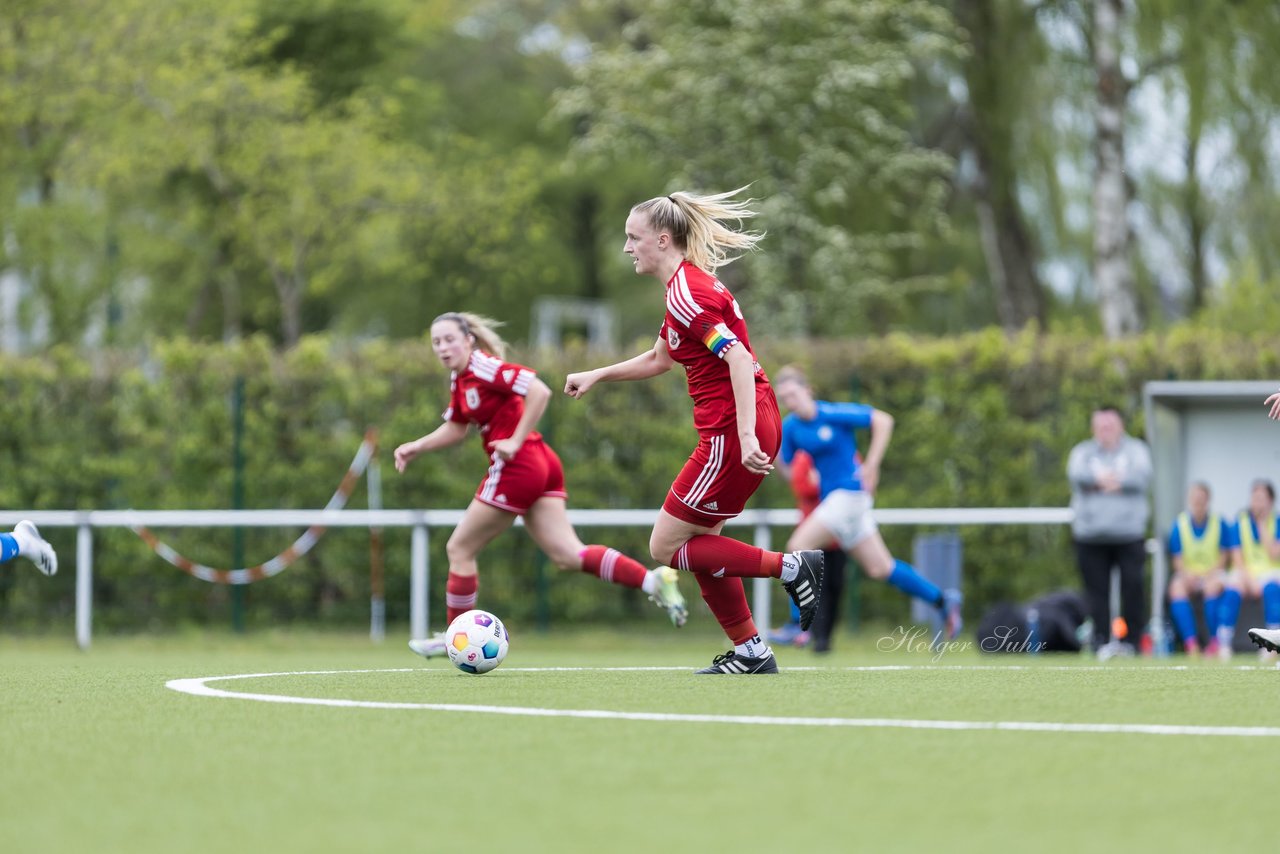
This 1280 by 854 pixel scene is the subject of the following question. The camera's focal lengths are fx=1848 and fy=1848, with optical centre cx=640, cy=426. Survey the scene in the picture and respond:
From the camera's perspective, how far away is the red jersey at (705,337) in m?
7.43

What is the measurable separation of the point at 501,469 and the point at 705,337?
2.58m

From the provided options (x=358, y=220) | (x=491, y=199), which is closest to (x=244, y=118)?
(x=358, y=220)

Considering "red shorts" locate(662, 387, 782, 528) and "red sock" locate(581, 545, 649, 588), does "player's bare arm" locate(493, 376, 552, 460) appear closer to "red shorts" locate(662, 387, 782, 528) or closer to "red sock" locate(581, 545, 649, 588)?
"red sock" locate(581, 545, 649, 588)

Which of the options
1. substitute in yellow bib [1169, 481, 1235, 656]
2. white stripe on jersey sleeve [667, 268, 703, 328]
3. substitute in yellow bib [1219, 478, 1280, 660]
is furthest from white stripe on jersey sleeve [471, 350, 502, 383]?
substitute in yellow bib [1219, 478, 1280, 660]

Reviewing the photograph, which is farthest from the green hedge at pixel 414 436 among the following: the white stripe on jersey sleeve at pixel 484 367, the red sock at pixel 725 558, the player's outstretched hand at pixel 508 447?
the red sock at pixel 725 558

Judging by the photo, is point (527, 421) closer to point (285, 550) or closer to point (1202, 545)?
point (1202, 545)

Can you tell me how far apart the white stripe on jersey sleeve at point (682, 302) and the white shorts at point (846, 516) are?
5.46m

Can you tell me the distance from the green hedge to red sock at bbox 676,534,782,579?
8.95m

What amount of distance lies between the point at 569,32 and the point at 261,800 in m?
35.7

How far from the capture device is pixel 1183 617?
46.3ft

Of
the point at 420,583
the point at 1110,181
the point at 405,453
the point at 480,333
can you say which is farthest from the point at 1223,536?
the point at 1110,181

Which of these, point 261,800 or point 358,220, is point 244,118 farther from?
point 261,800

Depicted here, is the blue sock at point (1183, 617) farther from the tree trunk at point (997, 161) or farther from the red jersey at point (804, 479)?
the tree trunk at point (997, 161)

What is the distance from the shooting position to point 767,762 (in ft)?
16.4
